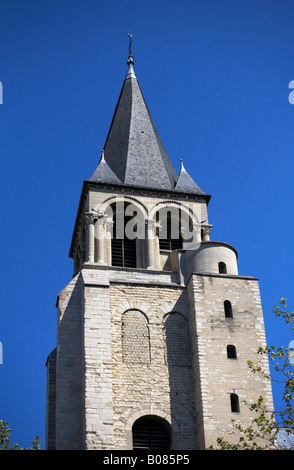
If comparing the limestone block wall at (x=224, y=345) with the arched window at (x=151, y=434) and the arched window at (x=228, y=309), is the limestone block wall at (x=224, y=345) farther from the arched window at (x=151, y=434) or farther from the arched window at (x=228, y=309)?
the arched window at (x=151, y=434)

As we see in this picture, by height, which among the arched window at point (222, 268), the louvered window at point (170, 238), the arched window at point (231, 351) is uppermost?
the louvered window at point (170, 238)

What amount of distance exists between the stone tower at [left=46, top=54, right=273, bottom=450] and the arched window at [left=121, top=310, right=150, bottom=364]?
0.04 meters

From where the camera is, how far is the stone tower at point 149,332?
25.2m

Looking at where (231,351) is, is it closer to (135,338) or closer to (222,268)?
(135,338)

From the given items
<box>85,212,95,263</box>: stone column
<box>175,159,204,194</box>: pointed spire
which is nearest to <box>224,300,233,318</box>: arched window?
<box>85,212,95,263</box>: stone column

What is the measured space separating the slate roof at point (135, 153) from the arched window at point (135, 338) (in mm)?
6613

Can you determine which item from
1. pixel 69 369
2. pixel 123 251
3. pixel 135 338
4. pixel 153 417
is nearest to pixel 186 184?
pixel 123 251

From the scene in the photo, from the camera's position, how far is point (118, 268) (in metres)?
29.0

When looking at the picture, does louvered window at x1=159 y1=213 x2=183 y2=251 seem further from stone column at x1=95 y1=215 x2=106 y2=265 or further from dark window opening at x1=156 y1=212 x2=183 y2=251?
stone column at x1=95 y1=215 x2=106 y2=265

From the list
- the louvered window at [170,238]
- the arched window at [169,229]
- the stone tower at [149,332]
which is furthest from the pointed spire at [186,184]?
the louvered window at [170,238]

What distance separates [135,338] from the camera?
27.0m

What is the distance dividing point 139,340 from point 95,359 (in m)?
1.98

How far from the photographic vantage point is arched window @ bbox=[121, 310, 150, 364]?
87.0ft
